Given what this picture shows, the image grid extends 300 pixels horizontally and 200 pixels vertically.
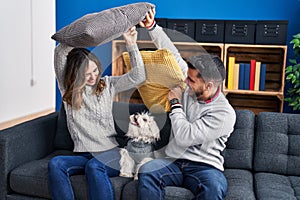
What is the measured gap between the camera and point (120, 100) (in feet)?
6.91

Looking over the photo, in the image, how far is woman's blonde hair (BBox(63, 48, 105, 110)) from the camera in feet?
6.35

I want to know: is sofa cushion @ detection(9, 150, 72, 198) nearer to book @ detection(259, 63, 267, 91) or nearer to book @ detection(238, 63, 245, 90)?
book @ detection(238, 63, 245, 90)

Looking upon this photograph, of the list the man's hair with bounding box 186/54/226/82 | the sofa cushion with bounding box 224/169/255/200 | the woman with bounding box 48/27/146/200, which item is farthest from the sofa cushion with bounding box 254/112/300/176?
the woman with bounding box 48/27/146/200

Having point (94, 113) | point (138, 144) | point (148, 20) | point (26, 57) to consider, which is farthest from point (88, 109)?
point (26, 57)

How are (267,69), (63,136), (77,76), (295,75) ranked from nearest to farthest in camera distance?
1. (77,76)
2. (63,136)
3. (295,75)
4. (267,69)

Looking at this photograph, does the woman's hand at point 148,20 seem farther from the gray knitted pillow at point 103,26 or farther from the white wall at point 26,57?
the white wall at point 26,57

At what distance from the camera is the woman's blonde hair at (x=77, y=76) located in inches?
76.2

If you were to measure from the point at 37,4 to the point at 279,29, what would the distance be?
291 centimetres

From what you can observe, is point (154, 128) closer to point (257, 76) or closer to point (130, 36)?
point (130, 36)

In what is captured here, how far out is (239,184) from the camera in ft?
6.05

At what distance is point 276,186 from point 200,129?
482 mm

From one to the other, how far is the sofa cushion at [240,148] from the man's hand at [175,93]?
406 millimetres

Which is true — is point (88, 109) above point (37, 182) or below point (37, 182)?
above

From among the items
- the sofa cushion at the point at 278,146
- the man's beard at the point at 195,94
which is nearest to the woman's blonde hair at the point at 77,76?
the man's beard at the point at 195,94
